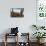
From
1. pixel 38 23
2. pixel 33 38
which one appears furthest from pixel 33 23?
pixel 33 38

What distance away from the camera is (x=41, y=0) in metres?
6.82

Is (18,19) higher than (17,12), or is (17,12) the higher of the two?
(17,12)

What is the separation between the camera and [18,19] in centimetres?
687

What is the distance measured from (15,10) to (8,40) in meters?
1.35

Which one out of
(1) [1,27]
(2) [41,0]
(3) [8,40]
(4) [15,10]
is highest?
(2) [41,0]

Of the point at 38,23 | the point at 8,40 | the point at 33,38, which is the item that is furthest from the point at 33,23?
the point at 8,40

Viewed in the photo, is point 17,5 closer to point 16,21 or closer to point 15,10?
point 15,10

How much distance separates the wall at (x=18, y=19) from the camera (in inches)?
267

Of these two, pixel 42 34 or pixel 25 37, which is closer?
pixel 42 34

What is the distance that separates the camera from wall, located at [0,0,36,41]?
267 inches

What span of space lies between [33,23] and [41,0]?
1.05 meters

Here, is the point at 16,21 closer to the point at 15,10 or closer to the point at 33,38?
the point at 15,10

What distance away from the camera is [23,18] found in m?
6.85

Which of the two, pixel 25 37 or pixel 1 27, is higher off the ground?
pixel 1 27
